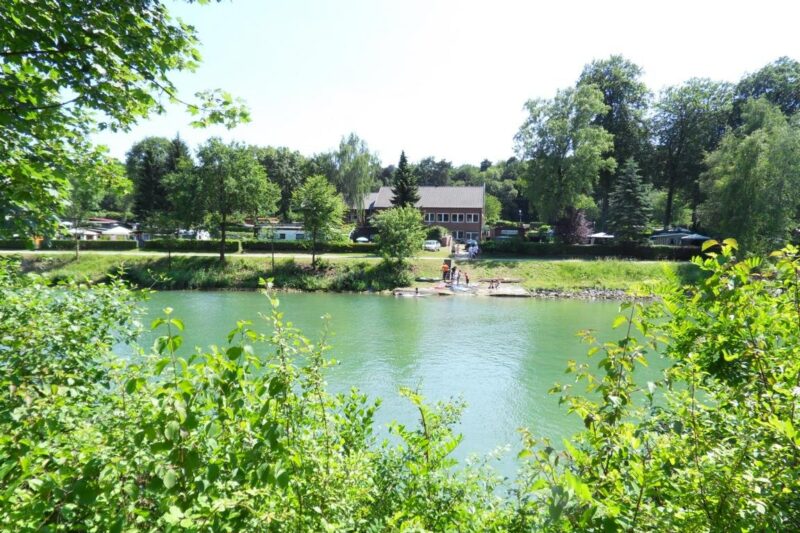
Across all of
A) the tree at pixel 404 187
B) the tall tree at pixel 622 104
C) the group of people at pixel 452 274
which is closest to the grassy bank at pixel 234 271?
the group of people at pixel 452 274

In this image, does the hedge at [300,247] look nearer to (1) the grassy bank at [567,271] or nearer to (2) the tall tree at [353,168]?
(1) the grassy bank at [567,271]

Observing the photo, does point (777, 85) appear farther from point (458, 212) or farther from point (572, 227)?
point (458, 212)

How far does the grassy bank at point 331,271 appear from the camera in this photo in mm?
32000

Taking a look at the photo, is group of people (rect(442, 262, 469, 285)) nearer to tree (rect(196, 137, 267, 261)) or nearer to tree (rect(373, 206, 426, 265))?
tree (rect(373, 206, 426, 265))

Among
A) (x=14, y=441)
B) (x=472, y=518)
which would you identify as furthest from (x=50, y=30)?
(x=472, y=518)

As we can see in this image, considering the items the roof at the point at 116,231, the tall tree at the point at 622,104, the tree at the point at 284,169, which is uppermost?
the tall tree at the point at 622,104

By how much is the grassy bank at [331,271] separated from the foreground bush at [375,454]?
28276 mm

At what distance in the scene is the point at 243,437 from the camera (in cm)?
236

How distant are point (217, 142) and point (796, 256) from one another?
37.7m

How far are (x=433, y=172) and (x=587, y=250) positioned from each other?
63244 millimetres

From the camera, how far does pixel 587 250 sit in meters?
39.4

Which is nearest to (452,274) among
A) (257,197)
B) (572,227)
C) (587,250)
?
(587,250)

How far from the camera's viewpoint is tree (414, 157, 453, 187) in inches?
3819

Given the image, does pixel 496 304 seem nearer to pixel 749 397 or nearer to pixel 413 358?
pixel 413 358
